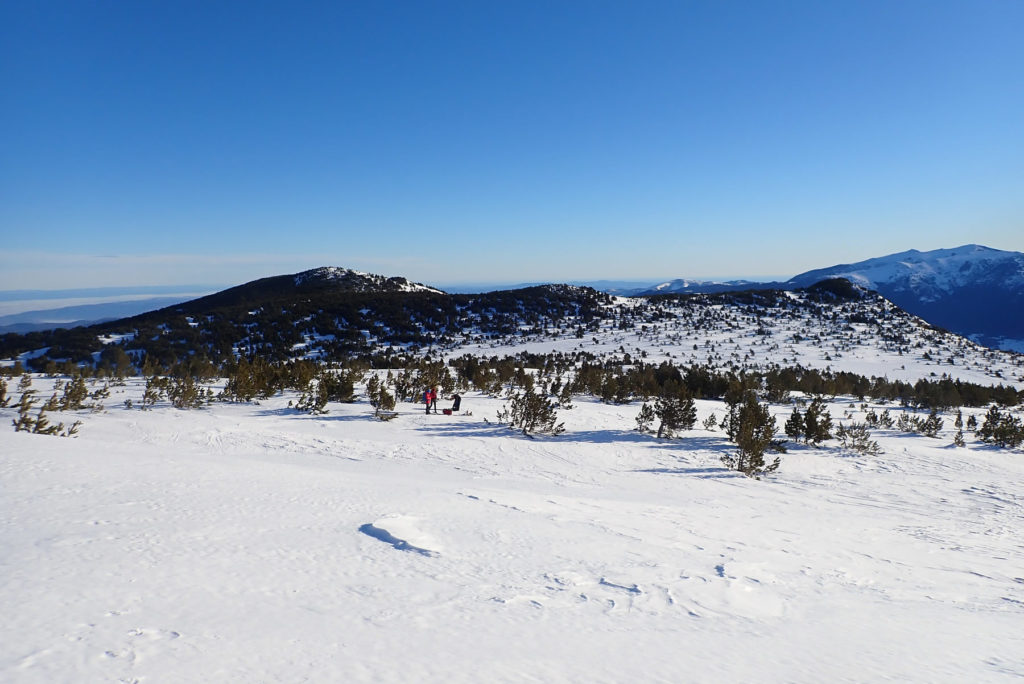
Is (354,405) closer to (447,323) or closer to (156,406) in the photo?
(156,406)

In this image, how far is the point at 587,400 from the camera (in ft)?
64.8

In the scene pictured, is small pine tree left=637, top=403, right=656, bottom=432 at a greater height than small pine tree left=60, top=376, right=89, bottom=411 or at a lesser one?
lesser

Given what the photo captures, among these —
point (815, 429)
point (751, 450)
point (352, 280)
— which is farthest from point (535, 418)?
point (352, 280)

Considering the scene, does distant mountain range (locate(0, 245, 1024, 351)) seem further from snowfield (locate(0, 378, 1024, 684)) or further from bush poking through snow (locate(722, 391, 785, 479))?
snowfield (locate(0, 378, 1024, 684))

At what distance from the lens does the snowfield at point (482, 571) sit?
3.40 meters

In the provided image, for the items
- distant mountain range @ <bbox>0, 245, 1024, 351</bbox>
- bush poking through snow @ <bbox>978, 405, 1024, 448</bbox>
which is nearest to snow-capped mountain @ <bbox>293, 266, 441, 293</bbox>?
distant mountain range @ <bbox>0, 245, 1024, 351</bbox>

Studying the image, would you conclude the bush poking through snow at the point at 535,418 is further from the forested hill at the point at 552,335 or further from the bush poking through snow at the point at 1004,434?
the forested hill at the point at 552,335

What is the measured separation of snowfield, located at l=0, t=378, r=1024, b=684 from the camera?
340 cm

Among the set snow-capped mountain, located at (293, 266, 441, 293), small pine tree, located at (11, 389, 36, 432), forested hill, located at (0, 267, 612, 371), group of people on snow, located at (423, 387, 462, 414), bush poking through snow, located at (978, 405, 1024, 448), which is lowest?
bush poking through snow, located at (978, 405, 1024, 448)

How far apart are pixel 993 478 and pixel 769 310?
5557 cm

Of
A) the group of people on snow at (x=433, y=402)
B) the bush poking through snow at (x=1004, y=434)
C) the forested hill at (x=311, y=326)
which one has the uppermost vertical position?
the forested hill at (x=311, y=326)

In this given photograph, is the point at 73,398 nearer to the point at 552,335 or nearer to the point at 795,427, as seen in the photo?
the point at 795,427

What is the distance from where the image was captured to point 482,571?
5.07m

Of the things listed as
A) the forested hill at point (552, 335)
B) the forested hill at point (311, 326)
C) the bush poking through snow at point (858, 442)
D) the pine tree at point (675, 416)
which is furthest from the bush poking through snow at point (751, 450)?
the forested hill at point (311, 326)
